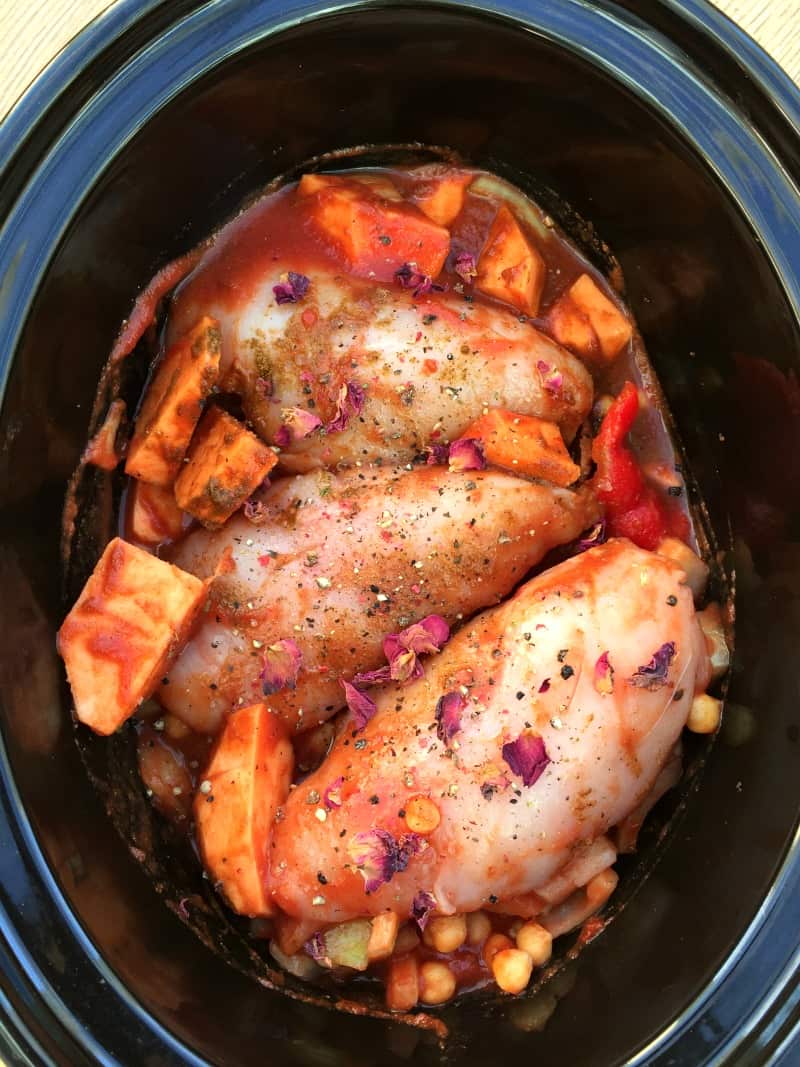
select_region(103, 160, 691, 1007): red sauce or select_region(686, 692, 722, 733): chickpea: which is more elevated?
select_region(103, 160, 691, 1007): red sauce

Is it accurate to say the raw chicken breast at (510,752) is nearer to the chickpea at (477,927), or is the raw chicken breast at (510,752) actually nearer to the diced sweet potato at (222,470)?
the chickpea at (477,927)

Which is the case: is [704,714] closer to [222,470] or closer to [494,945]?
[494,945]

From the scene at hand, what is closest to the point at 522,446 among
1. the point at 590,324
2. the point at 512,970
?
the point at 590,324

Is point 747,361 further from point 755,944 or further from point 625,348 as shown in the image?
point 755,944

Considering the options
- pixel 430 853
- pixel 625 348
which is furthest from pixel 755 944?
pixel 625 348

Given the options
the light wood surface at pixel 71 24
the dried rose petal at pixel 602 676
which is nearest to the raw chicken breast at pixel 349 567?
the dried rose petal at pixel 602 676

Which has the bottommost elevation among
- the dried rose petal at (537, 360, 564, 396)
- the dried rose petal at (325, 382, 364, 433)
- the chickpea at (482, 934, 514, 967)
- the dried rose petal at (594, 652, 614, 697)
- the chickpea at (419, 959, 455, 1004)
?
the chickpea at (419, 959, 455, 1004)

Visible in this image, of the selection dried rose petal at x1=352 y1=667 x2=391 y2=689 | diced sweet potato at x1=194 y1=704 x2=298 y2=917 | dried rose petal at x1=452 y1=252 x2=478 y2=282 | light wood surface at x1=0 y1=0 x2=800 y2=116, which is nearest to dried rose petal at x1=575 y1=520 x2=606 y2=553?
dried rose petal at x1=352 y1=667 x2=391 y2=689

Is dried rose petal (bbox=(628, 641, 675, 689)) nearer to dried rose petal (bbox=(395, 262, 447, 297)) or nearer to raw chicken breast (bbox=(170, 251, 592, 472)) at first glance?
raw chicken breast (bbox=(170, 251, 592, 472))
